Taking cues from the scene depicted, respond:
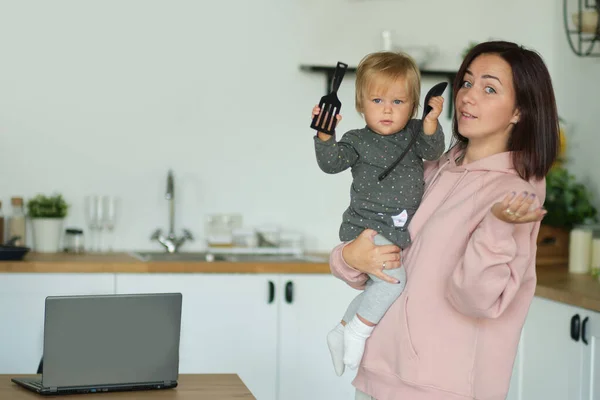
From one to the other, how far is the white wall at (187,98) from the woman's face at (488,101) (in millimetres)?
2507

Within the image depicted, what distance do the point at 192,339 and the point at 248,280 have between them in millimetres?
339

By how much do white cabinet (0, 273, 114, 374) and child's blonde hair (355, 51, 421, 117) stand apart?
2.01 meters

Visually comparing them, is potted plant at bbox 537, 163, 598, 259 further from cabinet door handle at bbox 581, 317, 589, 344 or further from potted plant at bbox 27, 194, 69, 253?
potted plant at bbox 27, 194, 69, 253

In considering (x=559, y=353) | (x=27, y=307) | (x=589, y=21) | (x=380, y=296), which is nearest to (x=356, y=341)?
(x=380, y=296)

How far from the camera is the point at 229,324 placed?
12.7 ft

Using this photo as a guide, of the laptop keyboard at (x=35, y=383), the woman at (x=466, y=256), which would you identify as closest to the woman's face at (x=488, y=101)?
the woman at (x=466, y=256)

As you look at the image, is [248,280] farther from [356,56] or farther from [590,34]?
[590,34]

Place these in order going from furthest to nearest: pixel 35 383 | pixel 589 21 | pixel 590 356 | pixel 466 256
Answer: pixel 589 21 < pixel 590 356 < pixel 35 383 < pixel 466 256

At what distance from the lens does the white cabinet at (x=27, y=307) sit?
3.71 metres

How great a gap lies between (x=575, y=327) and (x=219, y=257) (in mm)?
1682

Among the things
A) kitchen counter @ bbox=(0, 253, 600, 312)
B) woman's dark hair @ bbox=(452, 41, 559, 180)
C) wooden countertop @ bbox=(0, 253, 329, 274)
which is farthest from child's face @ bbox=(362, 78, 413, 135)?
wooden countertop @ bbox=(0, 253, 329, 274)

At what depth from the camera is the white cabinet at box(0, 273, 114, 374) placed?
12.2 feet

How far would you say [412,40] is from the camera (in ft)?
15.0

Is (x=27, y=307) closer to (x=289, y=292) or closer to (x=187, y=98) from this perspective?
(x=289, y=292)
